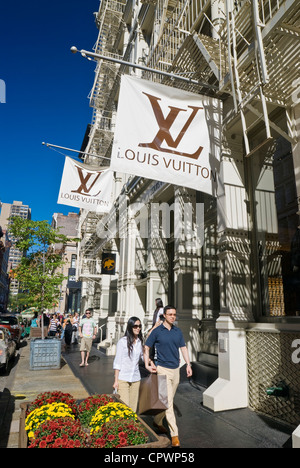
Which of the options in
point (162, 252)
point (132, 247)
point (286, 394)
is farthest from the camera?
point (132, 247)

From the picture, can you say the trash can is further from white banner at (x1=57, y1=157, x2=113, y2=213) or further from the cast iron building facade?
white banner at (x1=57, y1=157, x2=113, y2=213)

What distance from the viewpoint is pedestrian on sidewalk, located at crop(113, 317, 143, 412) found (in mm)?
4812

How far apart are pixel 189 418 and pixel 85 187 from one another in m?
8.47

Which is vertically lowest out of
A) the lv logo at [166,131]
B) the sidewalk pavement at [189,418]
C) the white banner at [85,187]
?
the sidewalk pavement at [189,418]

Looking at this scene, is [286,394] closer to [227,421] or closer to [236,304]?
[227,421]

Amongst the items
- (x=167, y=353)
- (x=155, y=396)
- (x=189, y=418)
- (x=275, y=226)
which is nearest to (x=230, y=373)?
(x=189, y=418)

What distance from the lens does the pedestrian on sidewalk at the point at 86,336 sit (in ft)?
37.8

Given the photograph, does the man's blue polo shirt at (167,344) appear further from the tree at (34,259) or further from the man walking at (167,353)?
the tree at (34,259)

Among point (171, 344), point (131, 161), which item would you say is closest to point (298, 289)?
point (171, 344)

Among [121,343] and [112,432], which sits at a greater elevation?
[121,343]

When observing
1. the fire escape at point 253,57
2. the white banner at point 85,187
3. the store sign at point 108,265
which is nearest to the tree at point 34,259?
the store sign at point 108,265

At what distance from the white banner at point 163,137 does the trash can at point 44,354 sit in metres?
7.65

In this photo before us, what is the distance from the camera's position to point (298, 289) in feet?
18.8
